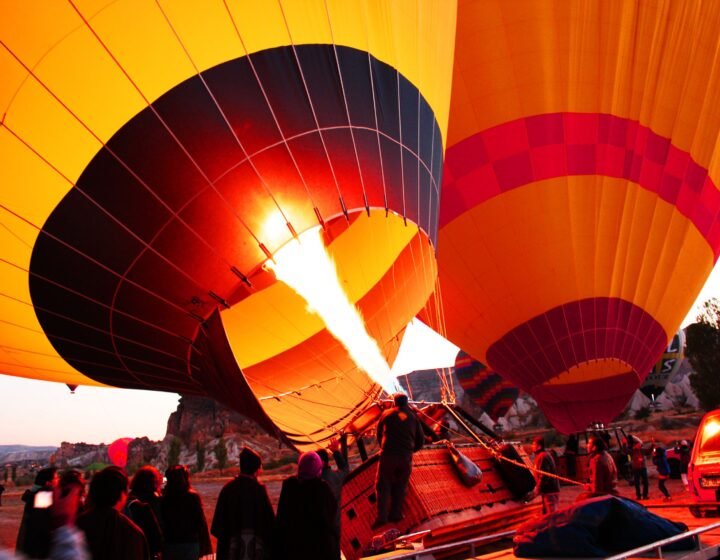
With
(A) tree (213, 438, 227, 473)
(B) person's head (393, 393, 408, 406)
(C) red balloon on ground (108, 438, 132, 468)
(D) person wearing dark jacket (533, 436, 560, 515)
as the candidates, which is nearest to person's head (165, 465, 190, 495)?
(B) person's head (393, 393, 408, 406)

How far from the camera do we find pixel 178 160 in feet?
13.5

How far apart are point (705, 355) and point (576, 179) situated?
1580 inches

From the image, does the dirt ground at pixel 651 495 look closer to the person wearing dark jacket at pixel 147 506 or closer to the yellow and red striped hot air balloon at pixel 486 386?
the person wearing dark jacket at pixel 147 506

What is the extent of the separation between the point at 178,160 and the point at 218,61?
713 millimetres

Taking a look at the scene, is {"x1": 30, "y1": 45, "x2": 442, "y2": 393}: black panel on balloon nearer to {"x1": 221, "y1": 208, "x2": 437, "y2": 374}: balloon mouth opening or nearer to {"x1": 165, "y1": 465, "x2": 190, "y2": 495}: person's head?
{"x1": 165, "y1": 465, "x2": 190, "y2": 495}: person's head

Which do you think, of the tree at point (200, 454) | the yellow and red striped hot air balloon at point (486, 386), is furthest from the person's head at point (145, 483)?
the tree at point (200, 454)

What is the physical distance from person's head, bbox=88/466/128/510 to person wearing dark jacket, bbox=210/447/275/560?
0.67 m

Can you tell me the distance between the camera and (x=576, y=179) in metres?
12.7

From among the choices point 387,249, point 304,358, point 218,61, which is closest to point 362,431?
point 304,358

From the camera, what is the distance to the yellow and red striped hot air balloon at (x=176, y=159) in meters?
3.73

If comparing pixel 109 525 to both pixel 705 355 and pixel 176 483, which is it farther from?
pixel 705 355

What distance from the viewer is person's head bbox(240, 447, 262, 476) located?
295cm

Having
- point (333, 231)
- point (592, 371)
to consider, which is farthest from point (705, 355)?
point (333, 231)

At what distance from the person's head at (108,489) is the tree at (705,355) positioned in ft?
161
